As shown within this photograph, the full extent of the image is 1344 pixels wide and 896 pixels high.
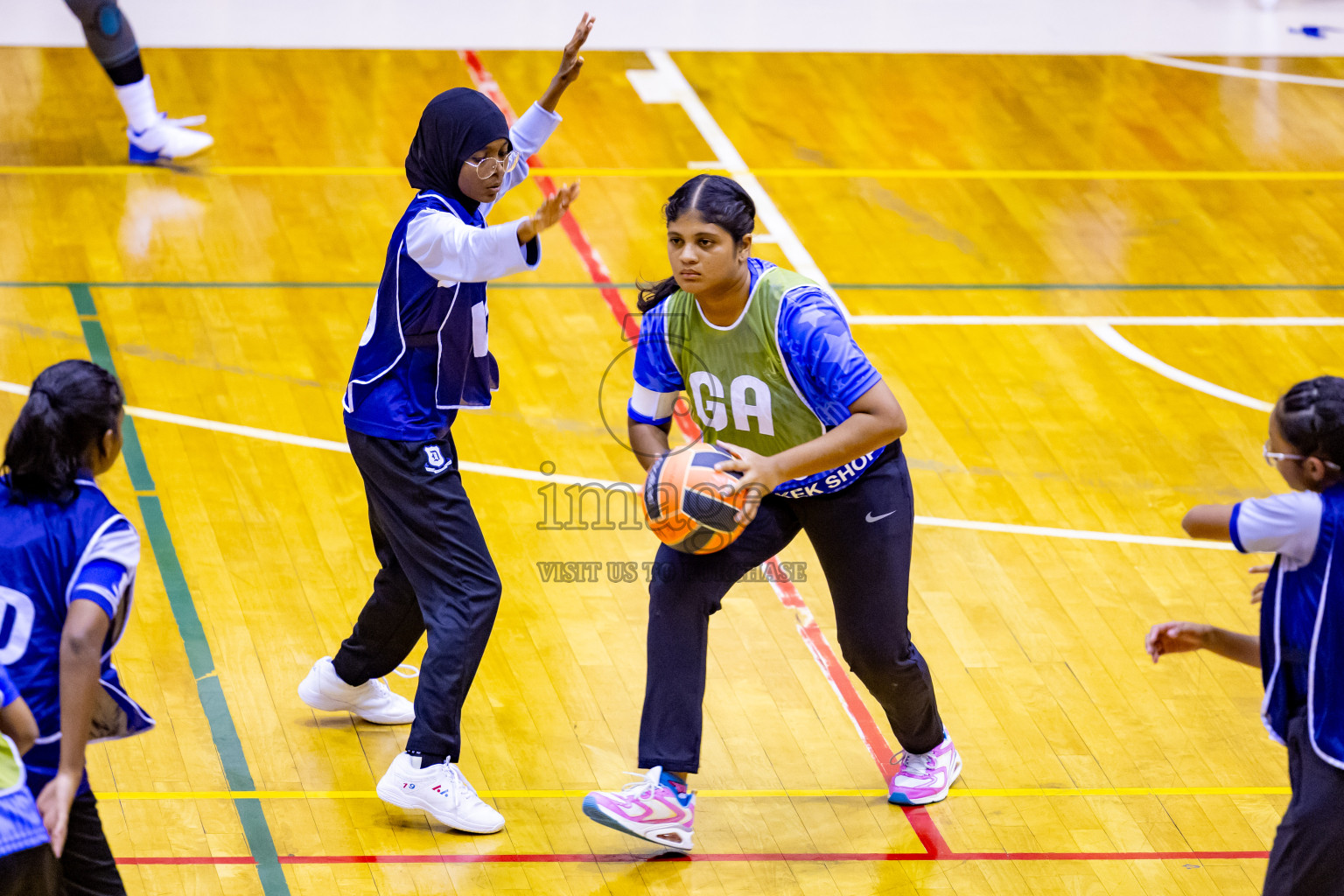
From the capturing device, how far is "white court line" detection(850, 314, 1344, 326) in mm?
7957

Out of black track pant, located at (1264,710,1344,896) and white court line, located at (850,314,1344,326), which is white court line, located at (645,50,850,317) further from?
black track pant, located at (1264,710,1344,896)

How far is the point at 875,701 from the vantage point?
5434 mm

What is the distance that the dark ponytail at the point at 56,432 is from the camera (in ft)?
10.8

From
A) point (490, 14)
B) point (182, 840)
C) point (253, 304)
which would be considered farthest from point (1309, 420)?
point (490, 14)

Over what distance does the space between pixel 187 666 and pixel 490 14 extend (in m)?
7.43

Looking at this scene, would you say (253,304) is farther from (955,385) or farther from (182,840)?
(182,840)

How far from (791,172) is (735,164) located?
322 mm

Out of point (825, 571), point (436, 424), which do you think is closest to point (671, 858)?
point (825, 571)

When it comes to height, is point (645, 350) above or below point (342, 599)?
above

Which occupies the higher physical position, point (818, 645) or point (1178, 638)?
point (1178, 638)

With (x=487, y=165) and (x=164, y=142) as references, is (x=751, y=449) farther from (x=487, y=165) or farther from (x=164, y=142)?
(x=164, y=142)

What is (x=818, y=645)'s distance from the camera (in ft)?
18.8

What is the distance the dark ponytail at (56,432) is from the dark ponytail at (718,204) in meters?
1.53

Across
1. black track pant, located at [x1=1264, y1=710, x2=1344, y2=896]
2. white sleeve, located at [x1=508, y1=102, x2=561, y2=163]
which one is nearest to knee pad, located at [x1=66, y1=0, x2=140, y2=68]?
white sleeve, located at [x1=508, y1=102, x2=561, y2=163]
